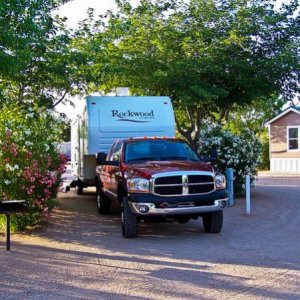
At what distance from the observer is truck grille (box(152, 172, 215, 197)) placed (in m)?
9.06

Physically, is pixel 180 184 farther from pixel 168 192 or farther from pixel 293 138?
pixel 293 138

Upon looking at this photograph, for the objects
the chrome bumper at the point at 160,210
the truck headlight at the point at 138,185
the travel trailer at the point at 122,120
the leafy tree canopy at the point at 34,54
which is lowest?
the chrome bumper at the point at 160,210

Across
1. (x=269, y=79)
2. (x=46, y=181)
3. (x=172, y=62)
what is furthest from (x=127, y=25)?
(x=46, y=181)

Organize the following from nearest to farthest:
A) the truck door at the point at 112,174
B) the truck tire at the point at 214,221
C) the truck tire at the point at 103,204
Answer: the truck tire at the point at 214,221 < the truck door at the point at 112,174 < the truck tire at the point at 103,204

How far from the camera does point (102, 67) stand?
47.5 feet

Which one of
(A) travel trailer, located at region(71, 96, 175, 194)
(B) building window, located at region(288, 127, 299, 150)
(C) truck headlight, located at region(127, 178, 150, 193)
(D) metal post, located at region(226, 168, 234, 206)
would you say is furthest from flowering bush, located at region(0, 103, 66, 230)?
(B) building window, located at region(288, 127, 299, 150)

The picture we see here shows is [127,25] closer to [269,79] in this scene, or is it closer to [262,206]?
[269,79]

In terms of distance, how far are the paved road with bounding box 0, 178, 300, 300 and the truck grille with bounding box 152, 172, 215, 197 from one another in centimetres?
88

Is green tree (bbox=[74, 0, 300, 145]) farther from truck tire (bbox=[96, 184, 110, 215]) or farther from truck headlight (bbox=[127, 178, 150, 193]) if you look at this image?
truck headlight (bbox=[127, 178, 150, 193])

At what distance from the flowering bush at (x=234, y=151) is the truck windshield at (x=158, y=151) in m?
4.67

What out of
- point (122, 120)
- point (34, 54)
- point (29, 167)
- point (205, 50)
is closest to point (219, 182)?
point (29, 167)

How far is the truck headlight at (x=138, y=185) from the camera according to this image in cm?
910

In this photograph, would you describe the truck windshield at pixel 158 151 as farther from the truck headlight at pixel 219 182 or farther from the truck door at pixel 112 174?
the truck headlight at pixel 219 182

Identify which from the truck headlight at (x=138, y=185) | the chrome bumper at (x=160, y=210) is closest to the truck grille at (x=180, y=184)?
the truck headlight at (x=138, y=185)
